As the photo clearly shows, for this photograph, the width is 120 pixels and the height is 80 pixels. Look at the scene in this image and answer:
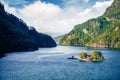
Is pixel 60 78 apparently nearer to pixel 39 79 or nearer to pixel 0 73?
pixel 39 79

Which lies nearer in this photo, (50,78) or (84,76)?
(50,78)

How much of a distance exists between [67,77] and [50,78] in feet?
36.7

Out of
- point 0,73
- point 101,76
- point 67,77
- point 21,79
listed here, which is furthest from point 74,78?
point 0,73

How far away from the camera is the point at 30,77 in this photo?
166 m

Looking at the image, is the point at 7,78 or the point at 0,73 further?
the point at 0,73

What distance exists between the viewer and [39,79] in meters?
161

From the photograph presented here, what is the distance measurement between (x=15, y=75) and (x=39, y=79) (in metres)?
19.2

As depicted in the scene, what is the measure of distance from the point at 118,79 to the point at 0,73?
74.4 meters

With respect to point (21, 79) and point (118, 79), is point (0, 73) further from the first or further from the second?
point (118, 79)

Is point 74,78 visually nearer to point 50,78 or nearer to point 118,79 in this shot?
point 50,78

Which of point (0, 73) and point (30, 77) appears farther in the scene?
point (0, 73)

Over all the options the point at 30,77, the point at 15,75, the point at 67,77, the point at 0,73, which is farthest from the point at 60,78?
the point at 0,73

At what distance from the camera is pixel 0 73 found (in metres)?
179

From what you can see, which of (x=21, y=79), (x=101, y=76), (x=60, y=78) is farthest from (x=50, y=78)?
(x=101, y=76)
